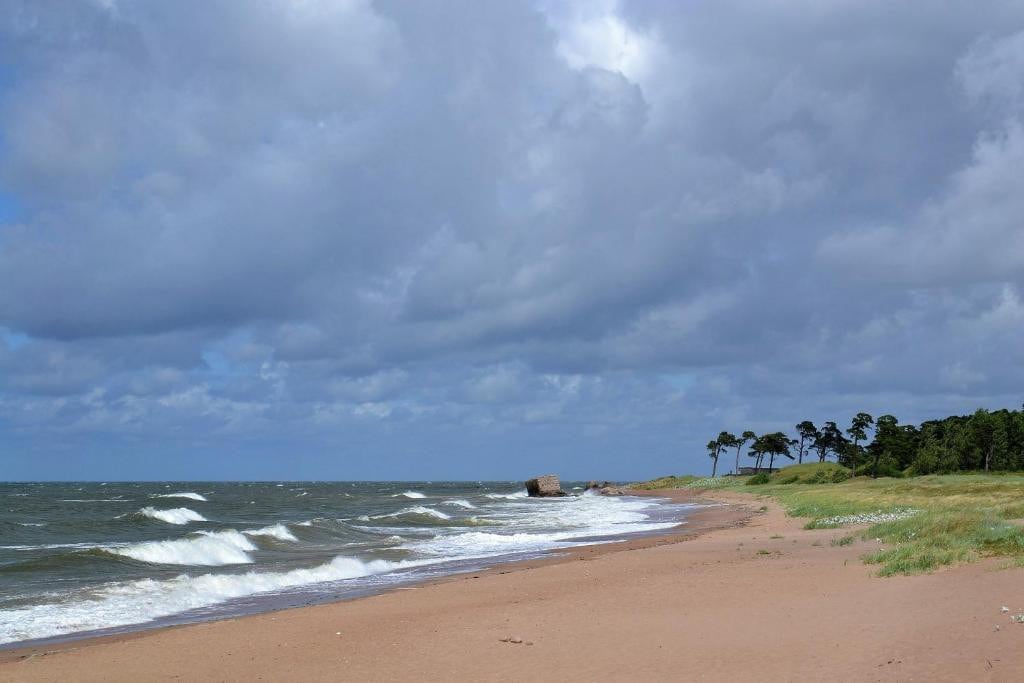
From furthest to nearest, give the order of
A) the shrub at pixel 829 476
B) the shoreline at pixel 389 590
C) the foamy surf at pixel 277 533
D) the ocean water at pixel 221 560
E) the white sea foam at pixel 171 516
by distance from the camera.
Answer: the shrub at pixel 829 476
the white sea foam at pixel 171 516
the foamy surf at pixel 277 533
the ocean water at pixel 221 560
the shoreline at pixel 389 590

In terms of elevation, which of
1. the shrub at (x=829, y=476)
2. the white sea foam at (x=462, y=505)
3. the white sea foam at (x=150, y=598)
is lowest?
the white sea foam at (x=150, y=598)

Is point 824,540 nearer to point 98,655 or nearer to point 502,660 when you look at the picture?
point 502,660

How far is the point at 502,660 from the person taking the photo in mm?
11266

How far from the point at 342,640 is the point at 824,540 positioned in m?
16.5

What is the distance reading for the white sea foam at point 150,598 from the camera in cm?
1719

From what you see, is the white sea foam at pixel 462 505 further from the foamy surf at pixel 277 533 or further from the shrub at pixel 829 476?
the shrub at pixel 829 476

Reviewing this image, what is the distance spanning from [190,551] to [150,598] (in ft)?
38.2

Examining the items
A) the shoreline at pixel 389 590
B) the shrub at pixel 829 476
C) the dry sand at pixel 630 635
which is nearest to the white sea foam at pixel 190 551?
the shoreline at pixel 389 590

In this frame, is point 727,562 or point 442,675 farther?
point 727,562

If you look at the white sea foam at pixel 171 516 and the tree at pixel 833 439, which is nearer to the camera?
the white sea foam at pixel 171 516

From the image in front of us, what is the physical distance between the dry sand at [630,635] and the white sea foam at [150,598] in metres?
2.50

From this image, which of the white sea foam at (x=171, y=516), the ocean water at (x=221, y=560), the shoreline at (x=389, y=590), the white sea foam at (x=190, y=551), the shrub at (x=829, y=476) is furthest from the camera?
the shrub at (x=829, y=476)

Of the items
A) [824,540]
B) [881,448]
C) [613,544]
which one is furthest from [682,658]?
[881,448]

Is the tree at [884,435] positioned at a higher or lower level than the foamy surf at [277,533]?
higher
